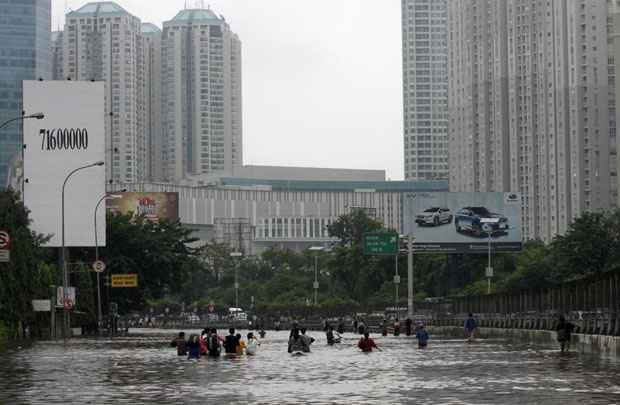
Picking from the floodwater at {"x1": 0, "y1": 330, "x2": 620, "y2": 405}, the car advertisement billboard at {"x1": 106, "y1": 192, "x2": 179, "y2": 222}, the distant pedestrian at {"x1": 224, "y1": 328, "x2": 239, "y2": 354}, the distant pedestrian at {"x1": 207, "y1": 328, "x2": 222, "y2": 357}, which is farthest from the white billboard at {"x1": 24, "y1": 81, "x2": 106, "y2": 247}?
the car advertisement billboard at {"x1": 106, "y1": 192, "x2": 179, "y2": 222}

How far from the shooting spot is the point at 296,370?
36.4m

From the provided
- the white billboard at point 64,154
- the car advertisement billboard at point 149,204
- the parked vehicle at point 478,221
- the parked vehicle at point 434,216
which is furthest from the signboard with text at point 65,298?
the car advertisement billboard at point 149,204

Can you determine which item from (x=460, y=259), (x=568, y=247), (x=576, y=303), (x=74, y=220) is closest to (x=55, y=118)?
(x=74, y=220)

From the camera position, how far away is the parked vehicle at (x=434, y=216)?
11794cm

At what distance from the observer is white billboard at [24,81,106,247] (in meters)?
91.4

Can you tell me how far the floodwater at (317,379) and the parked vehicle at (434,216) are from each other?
70685 mm

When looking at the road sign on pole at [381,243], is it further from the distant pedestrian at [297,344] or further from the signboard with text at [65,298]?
the distant pedestrian at [297,344]

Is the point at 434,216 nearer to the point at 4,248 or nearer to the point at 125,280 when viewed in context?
the point at 125,280

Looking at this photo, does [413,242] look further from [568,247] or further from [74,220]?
[74,220]

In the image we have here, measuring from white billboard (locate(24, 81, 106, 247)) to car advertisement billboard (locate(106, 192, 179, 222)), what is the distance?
83.3 m

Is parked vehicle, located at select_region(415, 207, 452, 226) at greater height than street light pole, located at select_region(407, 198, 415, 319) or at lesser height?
greater

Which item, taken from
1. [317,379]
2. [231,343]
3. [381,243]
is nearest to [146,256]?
[381,243]

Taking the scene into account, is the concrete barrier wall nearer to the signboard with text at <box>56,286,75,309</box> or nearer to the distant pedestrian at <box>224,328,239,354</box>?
the distant pedestrian at <box>224,328,239,354</box>

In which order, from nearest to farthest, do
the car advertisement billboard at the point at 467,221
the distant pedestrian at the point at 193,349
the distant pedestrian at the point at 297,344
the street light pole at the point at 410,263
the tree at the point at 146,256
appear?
the distant pedestrian at the point at 193,349, the distant pedestrian at the point at 297,344, the street light pole at the point at 410,263, the tree at the point at 146,256, the car advertisement billboard at the point at 467,221
